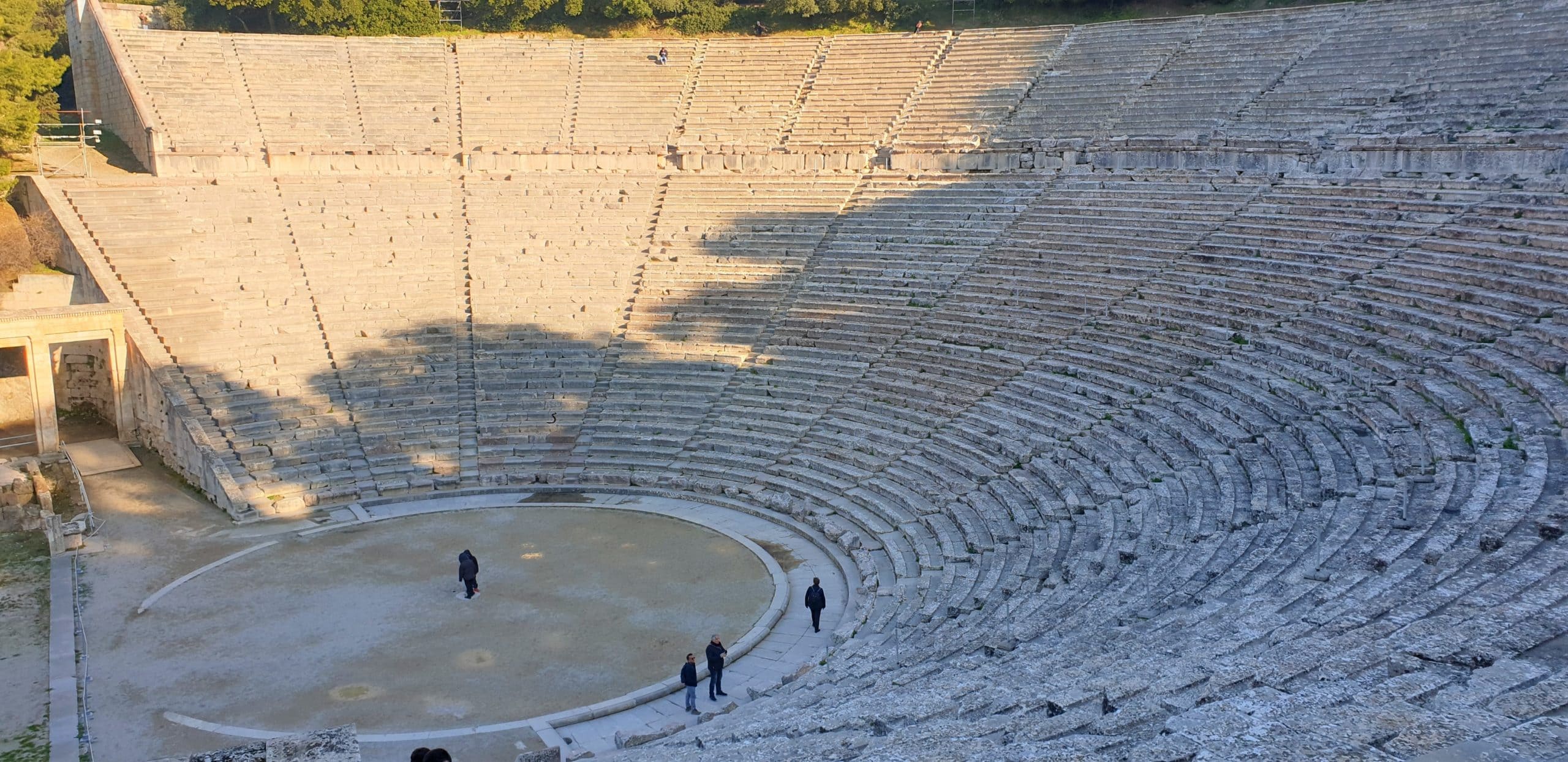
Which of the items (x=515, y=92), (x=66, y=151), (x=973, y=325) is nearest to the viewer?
Answer: (x=973, y=325)

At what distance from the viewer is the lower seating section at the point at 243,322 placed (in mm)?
18094

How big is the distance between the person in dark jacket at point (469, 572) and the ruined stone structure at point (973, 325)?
4.65 meters

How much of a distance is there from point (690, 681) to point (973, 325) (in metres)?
9.76

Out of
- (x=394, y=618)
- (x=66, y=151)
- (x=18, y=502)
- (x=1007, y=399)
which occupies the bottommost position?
(x=18, y=502)

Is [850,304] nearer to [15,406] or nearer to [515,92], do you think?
[515,92]

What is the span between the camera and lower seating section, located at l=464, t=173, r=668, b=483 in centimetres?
1953

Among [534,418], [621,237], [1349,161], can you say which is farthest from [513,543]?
[1349,161]

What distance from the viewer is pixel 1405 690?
583 cm

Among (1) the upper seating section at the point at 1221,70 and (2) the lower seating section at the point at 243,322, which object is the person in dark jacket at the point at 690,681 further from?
(1) the upper seating section at the point at 1221,70

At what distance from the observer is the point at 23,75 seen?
76.8ft

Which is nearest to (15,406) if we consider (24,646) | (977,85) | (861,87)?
(24,646)

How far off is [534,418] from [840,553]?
23.2ft

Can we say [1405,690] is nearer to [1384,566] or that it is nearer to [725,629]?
[1384,566]

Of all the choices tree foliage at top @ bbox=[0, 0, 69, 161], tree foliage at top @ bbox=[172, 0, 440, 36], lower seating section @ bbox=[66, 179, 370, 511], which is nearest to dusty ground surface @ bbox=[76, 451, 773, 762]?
lower seating section @ bbox=[66, 179, 370, 511]
